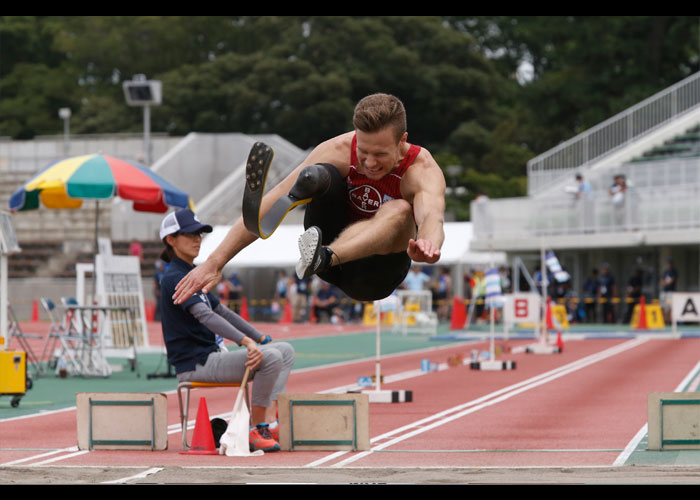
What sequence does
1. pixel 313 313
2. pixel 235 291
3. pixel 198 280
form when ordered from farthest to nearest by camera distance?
pixel 235 291 → pixel 313 313 → pixel 198 280

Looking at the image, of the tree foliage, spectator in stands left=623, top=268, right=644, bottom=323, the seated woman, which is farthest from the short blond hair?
the tree foliage

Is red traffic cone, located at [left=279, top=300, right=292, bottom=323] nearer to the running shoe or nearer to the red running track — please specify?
the red running track

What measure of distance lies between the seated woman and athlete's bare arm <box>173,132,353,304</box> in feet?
8.42

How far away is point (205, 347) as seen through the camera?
33.2 ft

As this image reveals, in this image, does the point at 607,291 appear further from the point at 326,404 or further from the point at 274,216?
the point at 274,216

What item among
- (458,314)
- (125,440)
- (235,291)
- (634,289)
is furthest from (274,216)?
(235,291)

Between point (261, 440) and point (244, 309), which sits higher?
point (244, 309)

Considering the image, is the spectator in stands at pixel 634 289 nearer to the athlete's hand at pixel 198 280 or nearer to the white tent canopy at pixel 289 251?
the white tent canopy at pixel 289 251

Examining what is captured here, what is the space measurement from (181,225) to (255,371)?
4.25ft

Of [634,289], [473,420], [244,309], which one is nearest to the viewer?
[473,420]

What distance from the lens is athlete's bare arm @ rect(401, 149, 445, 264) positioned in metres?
6.05
